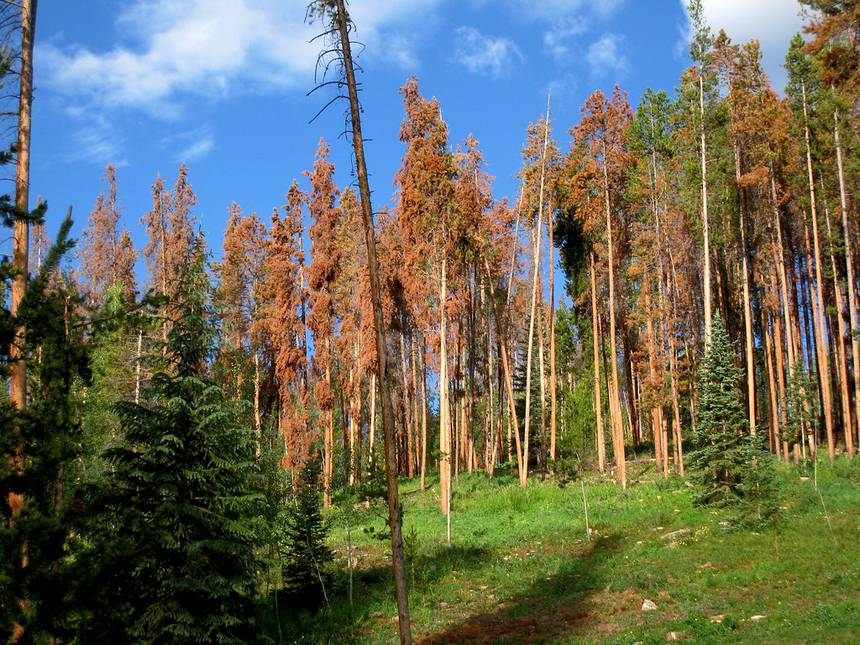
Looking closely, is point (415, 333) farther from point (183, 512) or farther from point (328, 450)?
point (183, 512)

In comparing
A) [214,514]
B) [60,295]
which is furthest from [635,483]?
[60,295]

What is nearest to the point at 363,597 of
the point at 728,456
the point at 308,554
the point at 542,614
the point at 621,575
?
the point at 308,554

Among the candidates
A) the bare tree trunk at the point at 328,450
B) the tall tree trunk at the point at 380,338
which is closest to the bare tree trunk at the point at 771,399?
the bare tree trunk at the point at 328,450

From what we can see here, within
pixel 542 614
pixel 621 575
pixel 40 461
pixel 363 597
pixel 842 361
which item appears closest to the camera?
pixel 40 461

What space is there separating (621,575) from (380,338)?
32.9 feet

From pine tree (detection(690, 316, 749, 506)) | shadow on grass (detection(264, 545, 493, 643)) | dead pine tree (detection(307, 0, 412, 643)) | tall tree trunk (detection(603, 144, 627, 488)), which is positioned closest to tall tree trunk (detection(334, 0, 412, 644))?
dead pine tree (detection(307, 0, 412, 643))

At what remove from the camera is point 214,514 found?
11.8 m

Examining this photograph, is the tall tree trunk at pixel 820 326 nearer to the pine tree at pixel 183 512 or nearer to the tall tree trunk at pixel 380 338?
the tall tree trunk at pixel 380 338

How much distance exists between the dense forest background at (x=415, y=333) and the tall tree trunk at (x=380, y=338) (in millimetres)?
508

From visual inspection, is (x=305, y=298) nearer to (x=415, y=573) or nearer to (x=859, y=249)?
(x=415, y=573)

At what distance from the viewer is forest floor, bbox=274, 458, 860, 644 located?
13.4 m

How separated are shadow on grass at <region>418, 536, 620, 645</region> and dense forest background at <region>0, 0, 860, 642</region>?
393 centimetres

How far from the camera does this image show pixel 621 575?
56.6 ft

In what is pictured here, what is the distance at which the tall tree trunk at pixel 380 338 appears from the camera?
984 cm
